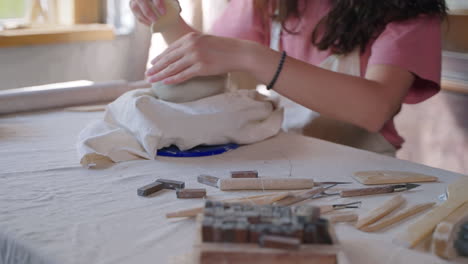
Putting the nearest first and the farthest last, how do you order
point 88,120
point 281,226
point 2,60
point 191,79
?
point 281,226 < point 191,79 < point 88,120 < point 2,60

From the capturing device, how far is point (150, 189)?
0.76 m

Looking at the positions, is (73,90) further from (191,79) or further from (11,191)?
(11,191)

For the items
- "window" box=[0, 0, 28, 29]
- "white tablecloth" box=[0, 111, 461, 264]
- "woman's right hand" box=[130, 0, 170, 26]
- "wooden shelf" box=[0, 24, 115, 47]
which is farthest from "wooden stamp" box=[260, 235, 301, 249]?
"window" box=[0, 0, 28, 29]

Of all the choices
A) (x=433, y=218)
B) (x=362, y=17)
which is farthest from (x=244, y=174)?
(x=362, y=17)

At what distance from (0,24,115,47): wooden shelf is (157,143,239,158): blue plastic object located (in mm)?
1089

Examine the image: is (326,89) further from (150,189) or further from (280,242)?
(280,242)

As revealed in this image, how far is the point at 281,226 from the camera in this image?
52 cm

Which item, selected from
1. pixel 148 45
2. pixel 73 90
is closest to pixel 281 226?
pixel 73 90

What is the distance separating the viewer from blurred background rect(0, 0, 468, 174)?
5.34ft

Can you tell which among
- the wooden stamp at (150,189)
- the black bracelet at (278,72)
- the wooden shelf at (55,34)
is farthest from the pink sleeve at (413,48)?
the wooden shelf at (55,34)

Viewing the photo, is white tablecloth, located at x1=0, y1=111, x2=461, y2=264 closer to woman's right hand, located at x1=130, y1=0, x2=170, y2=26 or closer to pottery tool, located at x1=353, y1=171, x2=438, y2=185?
pottery tool, located at x1=353, y1=171, x2=438, y2=185

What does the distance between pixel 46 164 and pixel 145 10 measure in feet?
1.19

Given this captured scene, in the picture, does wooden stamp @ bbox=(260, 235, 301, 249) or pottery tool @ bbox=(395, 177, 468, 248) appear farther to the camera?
pottery tool @ bbox=(395, 177, 468, 248)

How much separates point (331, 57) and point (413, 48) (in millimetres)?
208
